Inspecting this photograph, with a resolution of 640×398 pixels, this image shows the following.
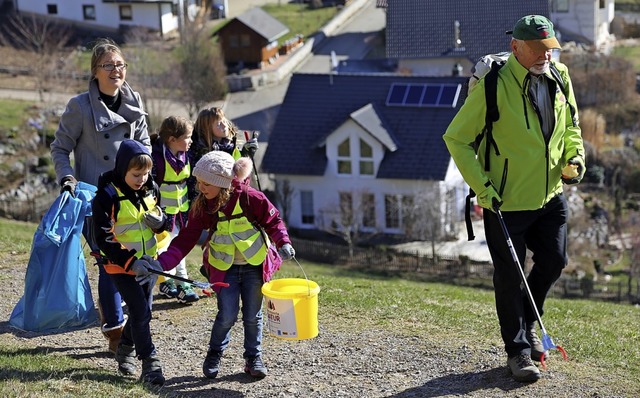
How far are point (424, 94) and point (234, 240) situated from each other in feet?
87.9

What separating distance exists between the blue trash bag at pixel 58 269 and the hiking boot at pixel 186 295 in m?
1.66

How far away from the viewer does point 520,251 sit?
24.3ft

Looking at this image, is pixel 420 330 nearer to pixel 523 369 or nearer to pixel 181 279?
pixel 523 369

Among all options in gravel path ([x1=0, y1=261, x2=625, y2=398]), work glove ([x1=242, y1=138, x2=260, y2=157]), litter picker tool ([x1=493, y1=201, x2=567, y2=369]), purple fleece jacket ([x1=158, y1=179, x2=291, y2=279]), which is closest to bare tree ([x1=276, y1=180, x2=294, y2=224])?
gravel path ([x1=0, y1=261, x2=625, y2=398])

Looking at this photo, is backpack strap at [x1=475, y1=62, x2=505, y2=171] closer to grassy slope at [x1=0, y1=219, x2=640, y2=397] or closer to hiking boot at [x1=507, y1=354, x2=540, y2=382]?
hiking boot at [x1=507, y1=354, x2=540, y2=382]

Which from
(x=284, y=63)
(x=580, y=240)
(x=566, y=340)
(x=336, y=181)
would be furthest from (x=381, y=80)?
(x=566, y=340)

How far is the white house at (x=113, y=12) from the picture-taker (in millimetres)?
53500

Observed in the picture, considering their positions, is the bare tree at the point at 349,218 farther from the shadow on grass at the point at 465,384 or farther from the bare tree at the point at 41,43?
the shadow on grass at the point at 465,384

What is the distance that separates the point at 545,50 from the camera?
6961mm

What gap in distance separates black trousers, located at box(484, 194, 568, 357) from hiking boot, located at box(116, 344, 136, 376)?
2684 millimetres

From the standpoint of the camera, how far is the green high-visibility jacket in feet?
23.2

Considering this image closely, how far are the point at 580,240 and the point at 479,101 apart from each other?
2608 cm

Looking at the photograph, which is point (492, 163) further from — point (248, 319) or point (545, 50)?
point (248, 319)

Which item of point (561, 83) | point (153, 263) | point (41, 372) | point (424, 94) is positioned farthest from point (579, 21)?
point (41, 372)
